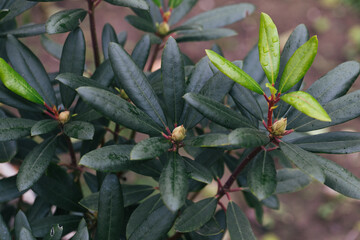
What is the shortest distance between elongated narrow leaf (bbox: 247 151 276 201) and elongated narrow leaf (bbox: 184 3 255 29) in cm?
69

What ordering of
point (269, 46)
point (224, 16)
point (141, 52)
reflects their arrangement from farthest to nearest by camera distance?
point (224, 16)
point (141, 52)
point (269, 46)

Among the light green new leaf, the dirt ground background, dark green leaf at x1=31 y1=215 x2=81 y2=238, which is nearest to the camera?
the light green new leaf

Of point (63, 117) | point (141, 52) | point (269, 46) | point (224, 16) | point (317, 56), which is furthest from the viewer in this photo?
point (317, 56)

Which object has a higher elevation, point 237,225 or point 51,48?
point 51,48

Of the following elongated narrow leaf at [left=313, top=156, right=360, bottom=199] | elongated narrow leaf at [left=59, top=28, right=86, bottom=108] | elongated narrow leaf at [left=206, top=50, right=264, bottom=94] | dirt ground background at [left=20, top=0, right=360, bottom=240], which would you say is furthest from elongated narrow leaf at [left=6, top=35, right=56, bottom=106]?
dirt ground background at [left=20, top=0, right=360, bottom=240]

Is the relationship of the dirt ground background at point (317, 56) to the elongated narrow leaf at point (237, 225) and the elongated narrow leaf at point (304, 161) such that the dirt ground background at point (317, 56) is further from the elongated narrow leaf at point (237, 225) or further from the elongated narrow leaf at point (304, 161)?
the elongated narrow leaf at point (304, 161)

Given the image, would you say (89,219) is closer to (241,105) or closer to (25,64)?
(25,64)

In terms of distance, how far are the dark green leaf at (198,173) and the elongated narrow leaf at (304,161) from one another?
175 mm

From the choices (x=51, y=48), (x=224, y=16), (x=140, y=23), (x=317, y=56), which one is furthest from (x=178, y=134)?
(x=317, y=56)

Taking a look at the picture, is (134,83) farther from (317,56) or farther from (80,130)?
(317,56)

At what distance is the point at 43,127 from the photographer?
87cm

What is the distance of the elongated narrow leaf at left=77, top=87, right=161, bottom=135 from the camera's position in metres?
0.73

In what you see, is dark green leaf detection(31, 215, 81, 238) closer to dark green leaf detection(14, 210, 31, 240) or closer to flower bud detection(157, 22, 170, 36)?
dark green leaf detection(14, 210, 31, 240)

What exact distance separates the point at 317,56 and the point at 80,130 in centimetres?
366
